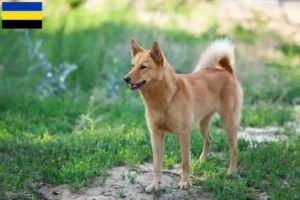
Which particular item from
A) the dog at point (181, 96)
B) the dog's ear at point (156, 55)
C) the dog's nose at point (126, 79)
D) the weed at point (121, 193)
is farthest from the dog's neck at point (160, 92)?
Result: the weed at point (121, 193)

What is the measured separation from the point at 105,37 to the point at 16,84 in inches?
98.4

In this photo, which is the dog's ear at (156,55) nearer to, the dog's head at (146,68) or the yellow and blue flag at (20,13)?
the dog's head at (146,68)

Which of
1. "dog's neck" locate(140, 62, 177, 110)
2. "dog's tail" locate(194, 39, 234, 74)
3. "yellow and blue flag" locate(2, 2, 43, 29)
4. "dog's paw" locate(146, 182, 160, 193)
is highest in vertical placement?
"yellow and blue flag" locate(2, 2, 43, 29)

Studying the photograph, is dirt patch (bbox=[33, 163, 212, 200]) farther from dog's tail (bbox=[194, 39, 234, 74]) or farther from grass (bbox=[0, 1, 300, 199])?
dog's tail (bbox=[194, 39, 234, 74])

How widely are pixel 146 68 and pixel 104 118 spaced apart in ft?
10.0

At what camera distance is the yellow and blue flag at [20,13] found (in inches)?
380

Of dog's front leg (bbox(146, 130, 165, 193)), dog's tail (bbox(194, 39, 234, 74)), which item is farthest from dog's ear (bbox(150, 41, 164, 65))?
dog's tail (bbox(194, 39, 234, 74))

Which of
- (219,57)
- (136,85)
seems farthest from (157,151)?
(219,57)

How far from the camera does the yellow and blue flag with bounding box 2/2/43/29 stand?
9.65 metres

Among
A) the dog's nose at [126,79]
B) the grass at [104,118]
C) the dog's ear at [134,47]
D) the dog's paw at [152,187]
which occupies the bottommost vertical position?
the dog's paw at [152,187]

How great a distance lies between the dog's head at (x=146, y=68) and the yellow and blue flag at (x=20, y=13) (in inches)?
182

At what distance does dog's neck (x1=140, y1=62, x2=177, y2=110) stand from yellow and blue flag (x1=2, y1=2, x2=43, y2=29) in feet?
15.3

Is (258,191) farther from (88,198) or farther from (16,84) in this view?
(16,84)

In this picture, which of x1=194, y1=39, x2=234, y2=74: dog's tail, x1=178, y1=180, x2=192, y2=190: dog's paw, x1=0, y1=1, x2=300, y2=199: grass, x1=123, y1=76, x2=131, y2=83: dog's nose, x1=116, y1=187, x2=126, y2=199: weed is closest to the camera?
x1=123, y1=76, x2=131, y2=83: dog's nose
